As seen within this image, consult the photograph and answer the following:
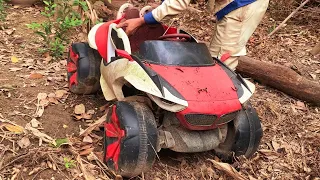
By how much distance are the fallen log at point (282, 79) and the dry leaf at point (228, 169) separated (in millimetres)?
1996

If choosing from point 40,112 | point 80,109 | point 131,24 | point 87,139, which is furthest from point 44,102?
point 131,24

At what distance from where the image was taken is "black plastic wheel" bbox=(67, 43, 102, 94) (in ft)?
13.8

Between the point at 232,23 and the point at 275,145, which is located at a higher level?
the point at 232,23

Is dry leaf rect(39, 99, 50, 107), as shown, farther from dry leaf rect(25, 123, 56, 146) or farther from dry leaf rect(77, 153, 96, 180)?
dry leaf rect(77, 153, 96, 180)

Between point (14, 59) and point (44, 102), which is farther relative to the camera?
point (14, 59)

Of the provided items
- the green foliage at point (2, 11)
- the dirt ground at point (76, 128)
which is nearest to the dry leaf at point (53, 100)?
the dirt ground at point (76, 128)

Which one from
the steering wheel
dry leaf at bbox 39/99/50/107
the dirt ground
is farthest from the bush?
dry leaf at bbox 39/99/50/107

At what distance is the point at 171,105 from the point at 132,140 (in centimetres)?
37

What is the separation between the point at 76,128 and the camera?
376cm

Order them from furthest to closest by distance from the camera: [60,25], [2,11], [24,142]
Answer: [2,11]
[60,25]
[24,142]

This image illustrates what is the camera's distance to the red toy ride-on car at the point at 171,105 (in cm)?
297

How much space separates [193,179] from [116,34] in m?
1.43

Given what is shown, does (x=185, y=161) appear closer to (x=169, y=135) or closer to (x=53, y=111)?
(x=169, y=135)

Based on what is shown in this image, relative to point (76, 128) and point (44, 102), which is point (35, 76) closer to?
point (44, 102)
